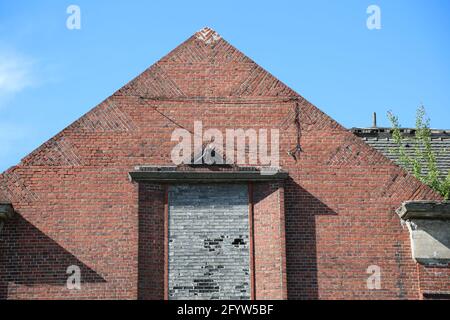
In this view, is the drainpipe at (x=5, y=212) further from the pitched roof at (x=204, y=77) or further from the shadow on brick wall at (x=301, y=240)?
the shadow on brick wall at (x=301, y=240)

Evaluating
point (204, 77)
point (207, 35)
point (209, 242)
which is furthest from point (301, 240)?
point (207, 35)

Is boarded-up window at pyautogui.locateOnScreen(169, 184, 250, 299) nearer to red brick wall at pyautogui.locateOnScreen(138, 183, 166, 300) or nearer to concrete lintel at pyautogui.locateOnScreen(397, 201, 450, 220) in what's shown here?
red brick wall at pyautogui.locateOnScreen(138, 183, 166, 300)

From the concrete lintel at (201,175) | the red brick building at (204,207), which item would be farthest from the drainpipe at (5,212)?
the concrete lintel at (201,175)

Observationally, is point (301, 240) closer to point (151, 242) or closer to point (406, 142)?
point (151, 242)

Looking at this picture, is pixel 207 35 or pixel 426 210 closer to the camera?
pixel 426 210

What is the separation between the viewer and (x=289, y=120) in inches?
711

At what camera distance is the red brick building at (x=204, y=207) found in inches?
664

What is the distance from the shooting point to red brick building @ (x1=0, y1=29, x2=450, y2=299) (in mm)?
16875

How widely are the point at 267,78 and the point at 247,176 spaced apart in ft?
7.19

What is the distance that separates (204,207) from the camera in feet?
57.4

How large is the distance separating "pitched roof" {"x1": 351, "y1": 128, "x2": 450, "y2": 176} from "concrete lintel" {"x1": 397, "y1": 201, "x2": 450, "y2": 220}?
5321mm

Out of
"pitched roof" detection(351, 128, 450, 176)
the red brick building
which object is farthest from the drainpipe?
"pitched roof" detection(351, 128, 450, 176)

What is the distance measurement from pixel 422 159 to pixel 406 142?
1167 millimetres
